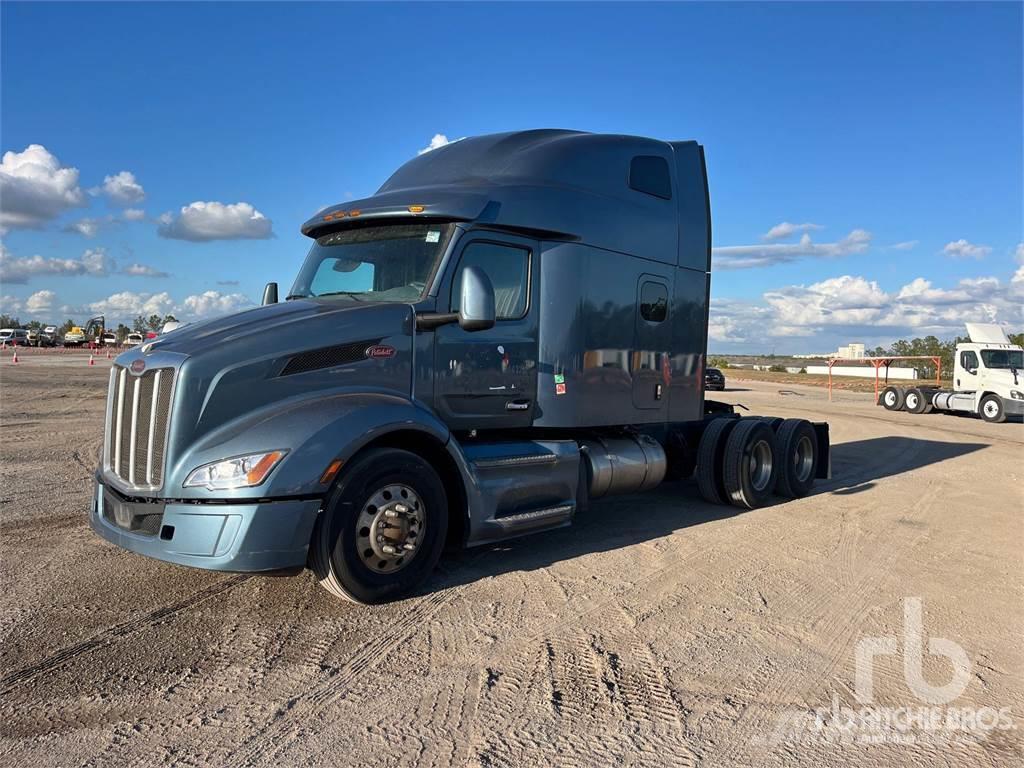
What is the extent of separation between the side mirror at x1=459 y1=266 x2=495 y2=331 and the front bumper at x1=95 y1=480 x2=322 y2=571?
1.66 m

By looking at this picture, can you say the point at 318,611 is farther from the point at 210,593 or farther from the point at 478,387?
the point at 478,387

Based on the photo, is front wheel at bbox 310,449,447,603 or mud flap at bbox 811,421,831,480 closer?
front wheel at bbox 310,449,447,603

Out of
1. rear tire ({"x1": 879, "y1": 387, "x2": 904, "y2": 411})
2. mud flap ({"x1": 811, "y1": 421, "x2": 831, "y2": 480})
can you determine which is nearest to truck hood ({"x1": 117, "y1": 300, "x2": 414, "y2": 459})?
mud flap ({"x1": 811, "y1": 421, "x2": 831, "y2": 480})

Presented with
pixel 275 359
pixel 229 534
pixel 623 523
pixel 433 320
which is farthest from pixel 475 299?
pixel 623 523

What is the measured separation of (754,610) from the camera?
489 centimetres

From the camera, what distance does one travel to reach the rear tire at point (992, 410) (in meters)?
21.5

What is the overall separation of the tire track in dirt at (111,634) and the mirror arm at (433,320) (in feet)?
7.25

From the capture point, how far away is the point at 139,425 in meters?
4.65

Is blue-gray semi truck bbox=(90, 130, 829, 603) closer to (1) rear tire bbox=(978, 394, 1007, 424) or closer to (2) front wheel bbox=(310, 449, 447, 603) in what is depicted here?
(2) front wheel bbox=(310, 449, 447, 603)

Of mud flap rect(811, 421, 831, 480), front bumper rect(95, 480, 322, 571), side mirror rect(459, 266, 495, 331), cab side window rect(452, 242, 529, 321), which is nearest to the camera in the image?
front bumper rect(95, 480, 322, 571)

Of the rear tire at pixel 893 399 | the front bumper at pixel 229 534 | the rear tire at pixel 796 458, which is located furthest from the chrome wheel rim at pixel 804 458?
the rear tire at pixel 893 399

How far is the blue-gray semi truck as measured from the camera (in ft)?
14.4

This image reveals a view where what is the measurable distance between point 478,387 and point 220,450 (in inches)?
80.2

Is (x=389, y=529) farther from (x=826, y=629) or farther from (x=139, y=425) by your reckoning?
(x=826, y=629)
